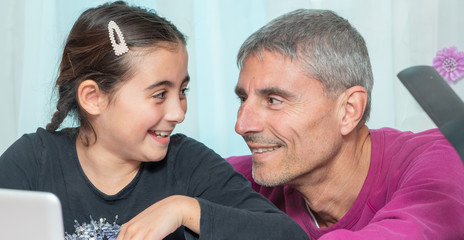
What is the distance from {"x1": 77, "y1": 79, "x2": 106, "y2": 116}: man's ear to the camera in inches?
57.1

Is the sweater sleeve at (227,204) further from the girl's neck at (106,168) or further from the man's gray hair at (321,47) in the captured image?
the man's gray hair at (321,47)

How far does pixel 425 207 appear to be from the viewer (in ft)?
4.03

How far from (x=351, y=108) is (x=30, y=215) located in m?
0.98

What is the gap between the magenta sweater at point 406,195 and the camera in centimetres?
119

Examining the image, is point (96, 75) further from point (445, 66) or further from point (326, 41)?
point (445, 66)

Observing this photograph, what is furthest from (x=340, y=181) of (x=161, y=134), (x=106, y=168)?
(x=106, y=168)

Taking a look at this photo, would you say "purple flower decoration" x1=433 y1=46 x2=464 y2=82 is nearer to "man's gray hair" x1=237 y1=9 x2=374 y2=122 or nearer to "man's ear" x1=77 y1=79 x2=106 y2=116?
"man's gray hair" x1=237 y1=9 x2=374 y2=122

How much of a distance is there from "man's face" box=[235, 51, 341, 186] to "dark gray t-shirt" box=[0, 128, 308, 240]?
0.11m

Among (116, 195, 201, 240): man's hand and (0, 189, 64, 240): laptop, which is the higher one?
(0, 189, 64, 240): laptop

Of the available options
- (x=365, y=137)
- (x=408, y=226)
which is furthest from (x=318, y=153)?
(x=408, y=226)

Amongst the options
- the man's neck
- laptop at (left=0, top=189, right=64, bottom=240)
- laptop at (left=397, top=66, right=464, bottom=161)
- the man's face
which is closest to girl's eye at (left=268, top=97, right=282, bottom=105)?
the man's face

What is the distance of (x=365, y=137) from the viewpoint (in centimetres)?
163

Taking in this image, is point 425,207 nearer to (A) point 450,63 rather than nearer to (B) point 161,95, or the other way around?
(B) point 161,95

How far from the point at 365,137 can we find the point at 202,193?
19.8 inches
